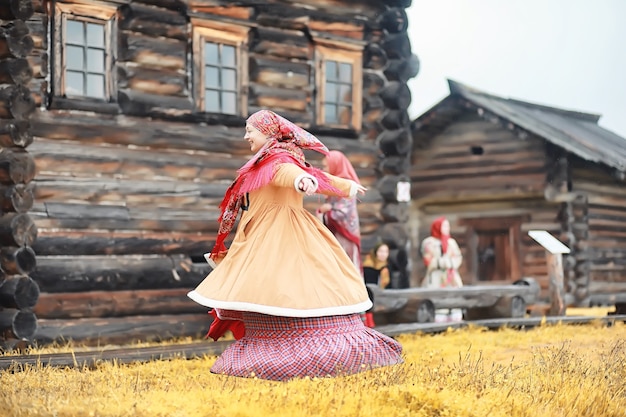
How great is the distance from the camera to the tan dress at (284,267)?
656 cm

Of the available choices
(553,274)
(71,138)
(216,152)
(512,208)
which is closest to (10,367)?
(71,138)

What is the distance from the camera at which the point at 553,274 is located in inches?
522

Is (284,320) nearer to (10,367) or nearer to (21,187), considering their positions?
(10,367)

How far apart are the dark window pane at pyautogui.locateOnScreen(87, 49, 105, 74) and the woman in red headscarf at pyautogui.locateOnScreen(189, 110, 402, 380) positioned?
429 centimetres

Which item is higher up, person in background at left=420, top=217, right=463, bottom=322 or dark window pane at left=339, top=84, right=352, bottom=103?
dark window pane at left=339, top=84, right=352, bottom=103

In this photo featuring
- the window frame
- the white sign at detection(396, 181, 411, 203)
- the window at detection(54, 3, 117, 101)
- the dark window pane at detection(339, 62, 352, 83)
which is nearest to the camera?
the window at detection(54, 3, 117, 101)

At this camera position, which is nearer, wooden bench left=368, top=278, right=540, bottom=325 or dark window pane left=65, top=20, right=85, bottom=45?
dark window pane left=65, top=20, right=85, bottom=45

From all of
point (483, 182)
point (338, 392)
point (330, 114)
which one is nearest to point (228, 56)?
point (330, 114)

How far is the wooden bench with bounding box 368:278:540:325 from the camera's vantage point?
1117 cm

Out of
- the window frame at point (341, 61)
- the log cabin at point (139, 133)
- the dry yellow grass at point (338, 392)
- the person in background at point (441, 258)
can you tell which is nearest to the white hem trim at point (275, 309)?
the dry yellow grass at point (338, 392)

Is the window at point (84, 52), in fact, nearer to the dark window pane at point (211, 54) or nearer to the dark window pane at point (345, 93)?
the dark window pane at point (211, 54)

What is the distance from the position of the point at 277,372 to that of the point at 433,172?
15.1 m

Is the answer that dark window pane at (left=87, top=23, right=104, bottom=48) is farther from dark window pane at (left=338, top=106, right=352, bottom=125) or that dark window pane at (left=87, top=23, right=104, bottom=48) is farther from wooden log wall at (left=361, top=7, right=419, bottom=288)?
wooden log wall at (left=361, top=7, right=419, bottom=288)

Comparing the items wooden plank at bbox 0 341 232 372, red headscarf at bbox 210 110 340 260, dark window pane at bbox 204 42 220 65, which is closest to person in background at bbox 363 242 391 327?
dark window pane at bbox 204 42 220 65
